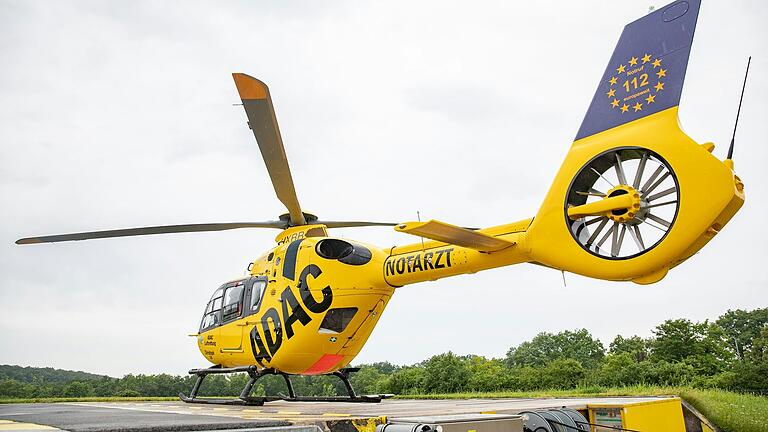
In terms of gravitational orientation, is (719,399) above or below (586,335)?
below

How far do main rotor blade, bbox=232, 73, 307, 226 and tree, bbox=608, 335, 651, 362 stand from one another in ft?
97.4

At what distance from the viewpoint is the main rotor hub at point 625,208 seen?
18.1ft

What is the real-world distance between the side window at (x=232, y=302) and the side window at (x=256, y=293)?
1.17ft

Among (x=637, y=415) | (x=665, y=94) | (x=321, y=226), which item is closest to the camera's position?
(x=665, y=94)

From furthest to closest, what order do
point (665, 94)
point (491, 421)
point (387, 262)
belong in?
1. point (387, 262)
2. point (665, 94)
3. point (491, 421)

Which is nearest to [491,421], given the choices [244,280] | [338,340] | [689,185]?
[689,185]

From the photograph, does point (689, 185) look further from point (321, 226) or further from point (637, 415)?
point (321, 226)

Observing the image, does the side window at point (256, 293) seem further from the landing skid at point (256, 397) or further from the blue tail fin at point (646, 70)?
the blue tail fin at point (646, 70)

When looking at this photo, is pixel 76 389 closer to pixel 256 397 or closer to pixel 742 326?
pixel 256 397

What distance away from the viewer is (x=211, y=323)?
1130 centimetres

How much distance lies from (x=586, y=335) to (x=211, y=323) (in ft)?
136

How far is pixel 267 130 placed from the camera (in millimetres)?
8078

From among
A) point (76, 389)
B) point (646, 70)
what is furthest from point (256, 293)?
point (76, 389)

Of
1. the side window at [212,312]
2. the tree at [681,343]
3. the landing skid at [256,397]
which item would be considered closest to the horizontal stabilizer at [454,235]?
the landing skid at [256,397]
